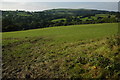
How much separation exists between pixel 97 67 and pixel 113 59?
1.50m

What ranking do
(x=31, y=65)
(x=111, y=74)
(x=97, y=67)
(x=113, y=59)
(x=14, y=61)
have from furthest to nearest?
(x=14, y=61)
(x=31, y=65)
(x=113, y=59)
(x=97, y=67)
(x=111, y=74)

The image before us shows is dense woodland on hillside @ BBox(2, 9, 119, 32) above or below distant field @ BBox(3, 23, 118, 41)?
above

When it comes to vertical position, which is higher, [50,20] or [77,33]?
[50,20]

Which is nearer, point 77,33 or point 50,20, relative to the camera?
point 77,33

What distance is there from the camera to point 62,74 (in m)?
9.10

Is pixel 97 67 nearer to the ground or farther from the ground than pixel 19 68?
farther from the ground

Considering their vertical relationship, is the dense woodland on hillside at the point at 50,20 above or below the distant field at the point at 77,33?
above

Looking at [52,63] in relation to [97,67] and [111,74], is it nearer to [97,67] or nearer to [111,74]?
[97,67]

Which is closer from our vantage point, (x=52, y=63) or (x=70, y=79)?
(x=70, y=79)

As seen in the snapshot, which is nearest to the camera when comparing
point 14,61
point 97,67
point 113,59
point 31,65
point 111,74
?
point 111,74

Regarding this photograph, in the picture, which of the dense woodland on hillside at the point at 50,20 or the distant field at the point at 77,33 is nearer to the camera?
the distant field at the point at 77,33

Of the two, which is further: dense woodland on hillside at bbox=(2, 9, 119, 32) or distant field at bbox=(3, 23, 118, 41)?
dense woodland on hillside at bbox=(2, 9, 119, 32)

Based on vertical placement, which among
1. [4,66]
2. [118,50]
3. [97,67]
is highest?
[118,50]

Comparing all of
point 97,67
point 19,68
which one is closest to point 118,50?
point 97,67
